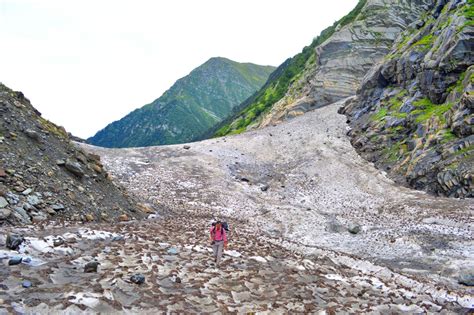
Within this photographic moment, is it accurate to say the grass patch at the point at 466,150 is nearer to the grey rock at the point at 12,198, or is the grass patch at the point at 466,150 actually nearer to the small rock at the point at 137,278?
the small rock at the point at 137,278

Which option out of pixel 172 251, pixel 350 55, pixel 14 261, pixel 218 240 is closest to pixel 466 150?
pixel 218 240

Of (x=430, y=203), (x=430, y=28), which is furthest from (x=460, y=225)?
(x=430, y=28)

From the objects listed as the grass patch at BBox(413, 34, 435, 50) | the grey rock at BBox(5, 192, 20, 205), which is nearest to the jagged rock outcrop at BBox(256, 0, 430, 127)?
the grass patch at BBox(413, 34, 435, 50)

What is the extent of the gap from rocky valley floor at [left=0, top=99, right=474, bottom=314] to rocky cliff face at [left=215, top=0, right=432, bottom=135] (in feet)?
104

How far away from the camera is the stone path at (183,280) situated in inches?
393

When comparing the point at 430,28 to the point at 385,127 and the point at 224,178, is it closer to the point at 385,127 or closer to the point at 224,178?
the point at 385,127

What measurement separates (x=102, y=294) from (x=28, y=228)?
5790 millimetres

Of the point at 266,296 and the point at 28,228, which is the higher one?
the point at 28,228

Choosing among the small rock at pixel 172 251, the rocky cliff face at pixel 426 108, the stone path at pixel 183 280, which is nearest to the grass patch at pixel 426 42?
the rocky cliff face at pixel 426 108

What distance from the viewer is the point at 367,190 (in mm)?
35719

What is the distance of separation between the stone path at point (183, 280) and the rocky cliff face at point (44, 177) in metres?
1.70

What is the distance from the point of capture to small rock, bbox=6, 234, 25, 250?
38.1 feet

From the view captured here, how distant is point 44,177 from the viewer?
60.0ft

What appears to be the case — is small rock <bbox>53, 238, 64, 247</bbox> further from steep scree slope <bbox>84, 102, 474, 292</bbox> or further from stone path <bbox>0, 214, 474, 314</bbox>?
steep scree slope <bbox>84, 102, 474, 292</bbox>
